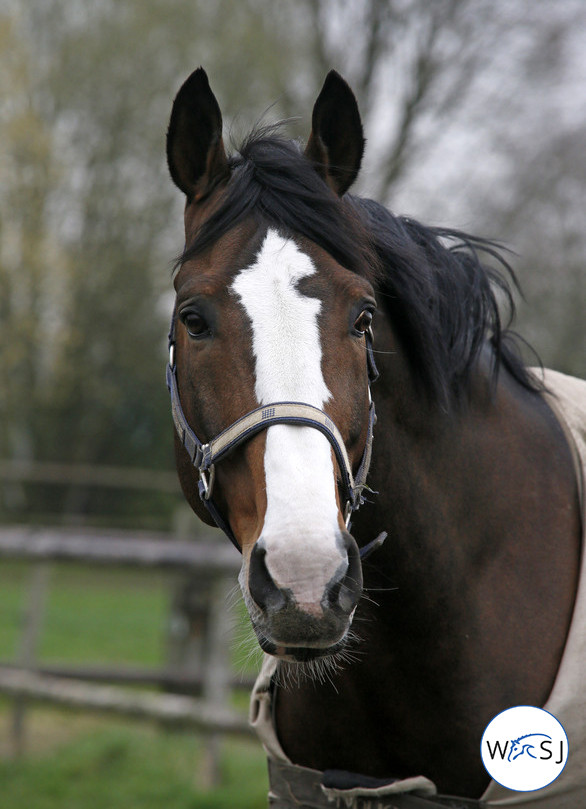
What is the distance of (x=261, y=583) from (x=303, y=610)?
10 centimetres

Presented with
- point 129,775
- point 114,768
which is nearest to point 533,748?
point 129,775

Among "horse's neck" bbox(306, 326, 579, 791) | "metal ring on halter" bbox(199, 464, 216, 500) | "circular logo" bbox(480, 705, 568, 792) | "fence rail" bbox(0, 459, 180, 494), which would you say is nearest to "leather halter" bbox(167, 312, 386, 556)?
"metal ring on halter" bbox(199, 464, 216, 500)

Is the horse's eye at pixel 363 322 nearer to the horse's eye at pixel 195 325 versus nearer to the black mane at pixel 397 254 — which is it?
the black mane at pixel 397 254

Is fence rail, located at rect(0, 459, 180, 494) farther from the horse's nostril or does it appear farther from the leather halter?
the horse's nostril

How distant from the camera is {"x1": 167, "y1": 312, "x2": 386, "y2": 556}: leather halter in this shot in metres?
1.78

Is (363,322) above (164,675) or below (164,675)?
above

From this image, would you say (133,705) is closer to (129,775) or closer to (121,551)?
(129,775)

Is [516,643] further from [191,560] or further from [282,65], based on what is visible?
[282,65]

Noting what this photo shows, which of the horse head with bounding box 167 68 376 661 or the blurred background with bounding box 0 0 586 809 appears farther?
the blurred background with bounding box 0 0 586 809

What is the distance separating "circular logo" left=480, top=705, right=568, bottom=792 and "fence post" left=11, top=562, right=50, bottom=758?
469cm

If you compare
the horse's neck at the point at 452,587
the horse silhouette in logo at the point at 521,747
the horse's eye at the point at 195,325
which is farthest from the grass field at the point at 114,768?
the horse's eye at the point at 195,325

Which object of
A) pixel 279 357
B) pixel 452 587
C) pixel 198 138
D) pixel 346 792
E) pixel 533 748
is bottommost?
pixel 346 792

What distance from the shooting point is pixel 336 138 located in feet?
7.60

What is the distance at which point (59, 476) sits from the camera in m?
14.7
